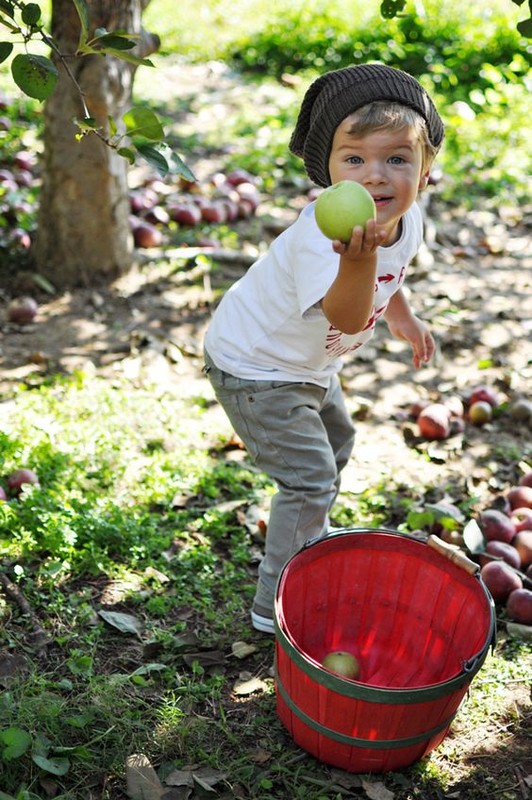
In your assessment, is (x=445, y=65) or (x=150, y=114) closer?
(x=150, y=114)

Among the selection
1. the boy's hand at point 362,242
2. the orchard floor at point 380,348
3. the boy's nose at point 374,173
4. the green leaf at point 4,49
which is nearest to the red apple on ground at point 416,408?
the orchard floor at point 380,348

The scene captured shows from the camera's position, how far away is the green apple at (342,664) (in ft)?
8.36

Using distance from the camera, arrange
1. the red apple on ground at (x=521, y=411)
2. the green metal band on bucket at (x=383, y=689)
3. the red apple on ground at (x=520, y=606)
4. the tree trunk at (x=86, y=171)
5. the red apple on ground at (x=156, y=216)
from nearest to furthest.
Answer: the green metal band on bucket at (x=383, y=689)
the red apple on ground at (x=520, y=606)
the red apple on ground at (x=521, y=411)
the tree trunk at (x=86, y=171)
the red apple on ground at (x=156, y=216)

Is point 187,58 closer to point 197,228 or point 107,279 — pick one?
point 197,228

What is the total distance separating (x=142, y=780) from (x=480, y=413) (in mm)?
2531

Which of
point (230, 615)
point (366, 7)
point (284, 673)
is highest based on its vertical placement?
point (366, 7)

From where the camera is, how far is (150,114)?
1994 millimetres

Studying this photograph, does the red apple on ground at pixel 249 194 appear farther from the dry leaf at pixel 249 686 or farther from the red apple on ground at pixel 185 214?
the dry leaf at pixel 249 686

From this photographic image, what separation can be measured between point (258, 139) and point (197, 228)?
194 centimetres

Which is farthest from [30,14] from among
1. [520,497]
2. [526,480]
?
[526,480]

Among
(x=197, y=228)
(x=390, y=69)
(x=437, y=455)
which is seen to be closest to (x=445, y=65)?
(x=197, y=228)

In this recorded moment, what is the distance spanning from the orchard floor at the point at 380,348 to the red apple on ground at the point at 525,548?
373mm

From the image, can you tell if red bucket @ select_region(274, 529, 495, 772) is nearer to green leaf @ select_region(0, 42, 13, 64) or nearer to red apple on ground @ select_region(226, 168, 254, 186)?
green leaf @ select_region(0, 42, 13, 64)

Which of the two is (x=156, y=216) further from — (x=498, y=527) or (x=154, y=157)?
(x=154, y=157)
